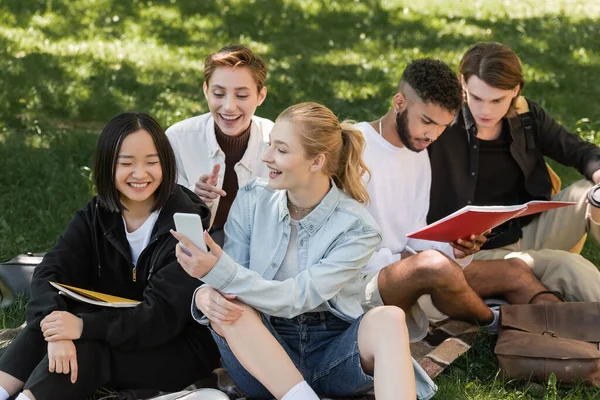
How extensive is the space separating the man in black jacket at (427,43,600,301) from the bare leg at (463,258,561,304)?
1.1 inches

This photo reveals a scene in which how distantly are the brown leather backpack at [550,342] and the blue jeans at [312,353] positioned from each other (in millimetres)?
726

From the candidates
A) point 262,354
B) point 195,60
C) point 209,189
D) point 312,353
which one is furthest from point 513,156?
point 195,60

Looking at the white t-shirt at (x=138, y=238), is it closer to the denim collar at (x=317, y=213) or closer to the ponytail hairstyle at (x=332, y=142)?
the denim collar at (x=317, y=213)

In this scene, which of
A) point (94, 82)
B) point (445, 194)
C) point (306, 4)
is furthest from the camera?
point (306, 4)

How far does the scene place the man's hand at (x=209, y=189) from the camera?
170 inches

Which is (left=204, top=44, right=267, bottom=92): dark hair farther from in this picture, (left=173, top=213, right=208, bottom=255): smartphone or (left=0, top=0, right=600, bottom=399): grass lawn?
(left=0, top=0, right=600, bottom=399): grass lawn

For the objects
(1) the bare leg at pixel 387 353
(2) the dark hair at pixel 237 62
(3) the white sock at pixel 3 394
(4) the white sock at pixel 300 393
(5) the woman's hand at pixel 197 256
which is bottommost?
(3) the white sock at pixel 3 394

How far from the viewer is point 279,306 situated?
351 cm

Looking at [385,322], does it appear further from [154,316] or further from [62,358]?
[62,358]

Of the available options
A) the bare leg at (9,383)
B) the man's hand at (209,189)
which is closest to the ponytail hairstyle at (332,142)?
the man's hand at (209,189)

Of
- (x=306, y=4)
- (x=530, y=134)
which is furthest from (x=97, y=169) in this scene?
(x=306, y=4)

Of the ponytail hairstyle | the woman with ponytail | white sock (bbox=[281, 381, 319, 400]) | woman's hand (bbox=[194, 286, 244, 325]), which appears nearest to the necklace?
the woman with ponytail

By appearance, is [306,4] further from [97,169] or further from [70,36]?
[97,169]

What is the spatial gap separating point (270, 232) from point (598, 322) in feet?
5.30
